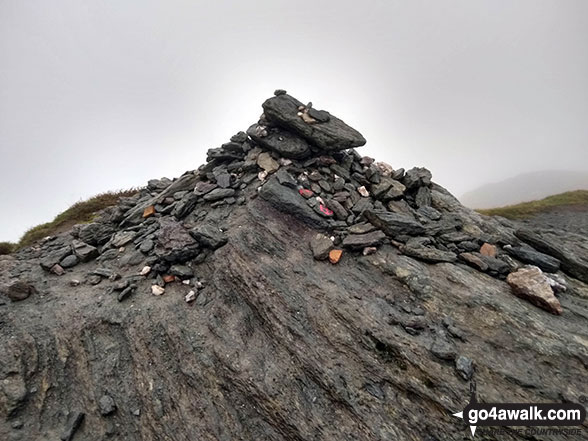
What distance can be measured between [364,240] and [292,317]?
5.44 metres

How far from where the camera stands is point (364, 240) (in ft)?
45.5

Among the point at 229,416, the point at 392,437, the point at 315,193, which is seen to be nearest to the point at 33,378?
the point at 229,416

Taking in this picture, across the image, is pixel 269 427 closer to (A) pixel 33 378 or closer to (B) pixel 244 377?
(B) pixel 244 377

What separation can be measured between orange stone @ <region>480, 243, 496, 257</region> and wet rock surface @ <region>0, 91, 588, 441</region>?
0.37ft

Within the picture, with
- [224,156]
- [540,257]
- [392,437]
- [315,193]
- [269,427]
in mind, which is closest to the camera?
[392,437]

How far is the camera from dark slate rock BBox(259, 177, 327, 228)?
593 inches

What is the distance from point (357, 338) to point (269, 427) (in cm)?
444

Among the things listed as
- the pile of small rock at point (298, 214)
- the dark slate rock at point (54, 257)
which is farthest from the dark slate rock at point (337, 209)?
the dark slate rock at point (54, 257)

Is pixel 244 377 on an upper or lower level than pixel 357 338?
lower

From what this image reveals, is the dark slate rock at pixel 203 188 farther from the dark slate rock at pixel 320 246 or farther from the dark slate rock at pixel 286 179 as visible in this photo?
the dark slate rock at pixel 320 246

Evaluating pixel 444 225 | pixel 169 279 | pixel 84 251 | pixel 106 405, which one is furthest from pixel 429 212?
pixel 84 251

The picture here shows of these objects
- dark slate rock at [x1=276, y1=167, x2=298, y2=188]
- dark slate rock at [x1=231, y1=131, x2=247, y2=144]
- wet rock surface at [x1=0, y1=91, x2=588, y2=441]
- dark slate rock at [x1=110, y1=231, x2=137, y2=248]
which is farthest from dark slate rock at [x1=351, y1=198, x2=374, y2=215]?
dark slate rock at [x1=110, y1=231, x2=137, y2=248]

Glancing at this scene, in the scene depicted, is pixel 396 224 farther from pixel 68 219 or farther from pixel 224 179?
pixel 68 219

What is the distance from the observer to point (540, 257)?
13805mm
